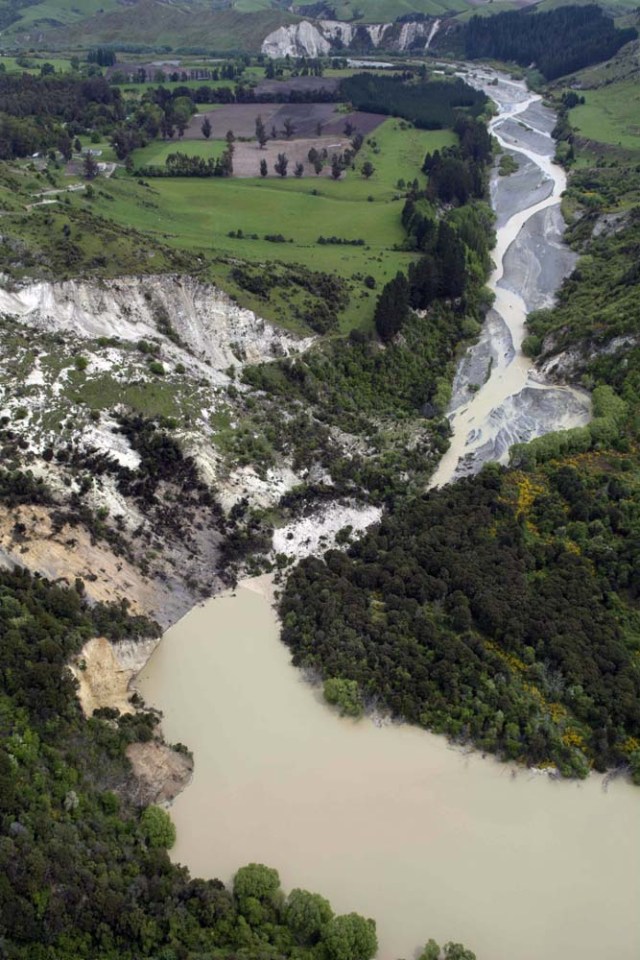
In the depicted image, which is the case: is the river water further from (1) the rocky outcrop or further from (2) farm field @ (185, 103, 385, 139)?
(2) farm field @ (185, 103, 385, 139)

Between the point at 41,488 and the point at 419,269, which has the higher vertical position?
the point at 419,269

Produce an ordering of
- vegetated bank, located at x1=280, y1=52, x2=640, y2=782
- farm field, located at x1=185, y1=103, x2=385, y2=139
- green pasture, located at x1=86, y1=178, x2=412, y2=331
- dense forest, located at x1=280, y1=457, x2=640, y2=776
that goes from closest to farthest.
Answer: dense forest, located at x1=280, y1=457, x2=640, y2=776, vegetated bank, located at x1=280, y1=52, x2=640, y2=782, green pasture, located at x1=86, y1=178, x2=412, y2=331, farm field, located at x1=185, y1=103, x2=385, y2=139

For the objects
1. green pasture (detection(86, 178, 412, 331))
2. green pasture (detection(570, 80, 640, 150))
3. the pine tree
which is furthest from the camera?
green pasture (detection(570, 80, 640, 150))

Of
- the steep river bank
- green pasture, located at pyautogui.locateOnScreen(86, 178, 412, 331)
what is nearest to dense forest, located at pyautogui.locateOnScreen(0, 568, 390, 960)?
the steep river bank

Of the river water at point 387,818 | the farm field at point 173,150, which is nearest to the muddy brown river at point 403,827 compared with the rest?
the river water at point 387,818

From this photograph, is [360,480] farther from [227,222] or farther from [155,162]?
[155,162]

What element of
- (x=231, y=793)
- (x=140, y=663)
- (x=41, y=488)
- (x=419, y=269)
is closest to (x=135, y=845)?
(x=231, y=793)
